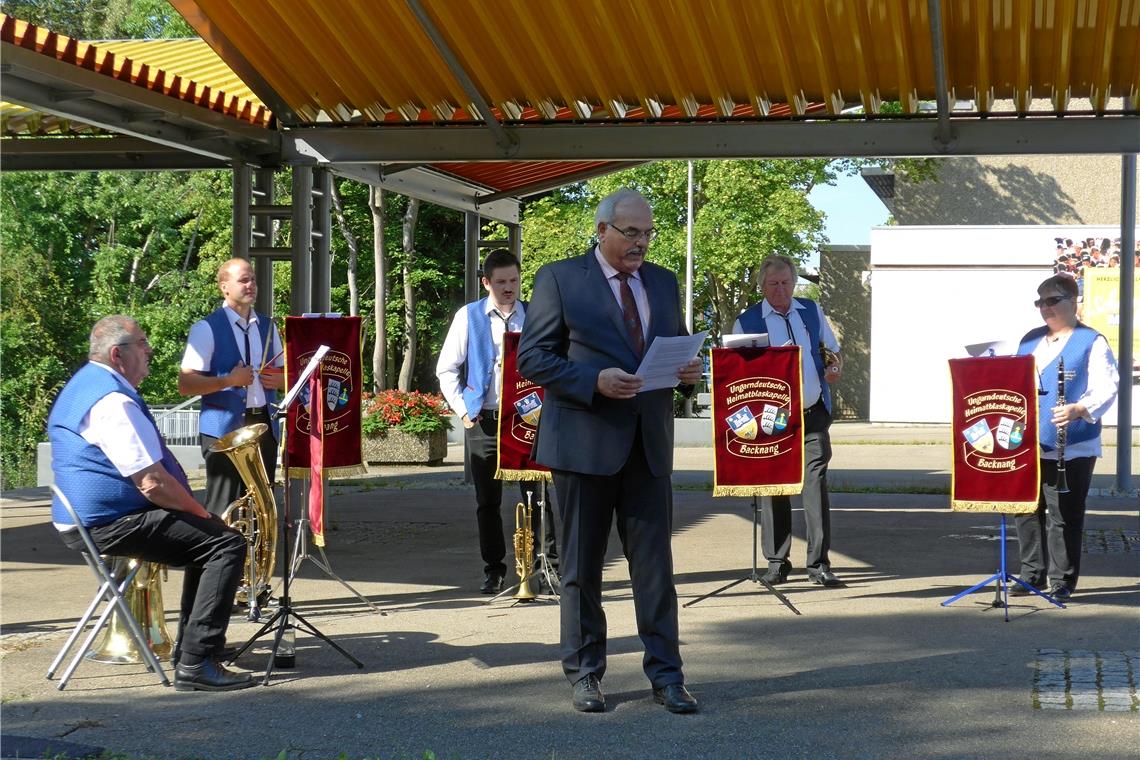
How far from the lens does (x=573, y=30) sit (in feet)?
29.9

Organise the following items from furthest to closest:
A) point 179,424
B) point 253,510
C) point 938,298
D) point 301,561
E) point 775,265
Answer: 1. point 938,298
2. point 179,424
3. point 775,265
4. point 301,561
5. point 253,510

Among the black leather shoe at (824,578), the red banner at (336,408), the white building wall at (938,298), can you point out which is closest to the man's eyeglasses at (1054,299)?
the black leather shoe at (824,578)

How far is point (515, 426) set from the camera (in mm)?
8812

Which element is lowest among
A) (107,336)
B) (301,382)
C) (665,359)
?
(301,382)

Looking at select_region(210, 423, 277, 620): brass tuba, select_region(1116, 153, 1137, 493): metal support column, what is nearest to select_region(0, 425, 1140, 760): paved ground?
select_region(210, 423, 277, 620): brass tuba

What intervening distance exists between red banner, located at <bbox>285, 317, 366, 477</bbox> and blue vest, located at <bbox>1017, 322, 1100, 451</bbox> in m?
4.27

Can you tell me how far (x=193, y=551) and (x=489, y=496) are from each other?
112 inches

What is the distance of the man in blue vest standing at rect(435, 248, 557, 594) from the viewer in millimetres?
9094

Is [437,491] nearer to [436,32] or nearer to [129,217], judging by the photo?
[436,32]

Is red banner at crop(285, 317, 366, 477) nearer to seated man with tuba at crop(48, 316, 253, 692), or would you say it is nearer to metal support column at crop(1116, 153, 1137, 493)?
seated man with tuba at crop(48, 316, 253, 692)

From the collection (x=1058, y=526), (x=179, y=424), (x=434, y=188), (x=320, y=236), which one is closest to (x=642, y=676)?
(x=1058, y=526)

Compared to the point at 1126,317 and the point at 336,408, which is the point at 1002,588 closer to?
the point at 336,408

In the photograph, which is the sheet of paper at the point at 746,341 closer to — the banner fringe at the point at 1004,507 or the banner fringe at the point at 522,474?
the banner fringe at the point at 522,474

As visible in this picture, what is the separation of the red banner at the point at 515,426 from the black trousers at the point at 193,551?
242cm
